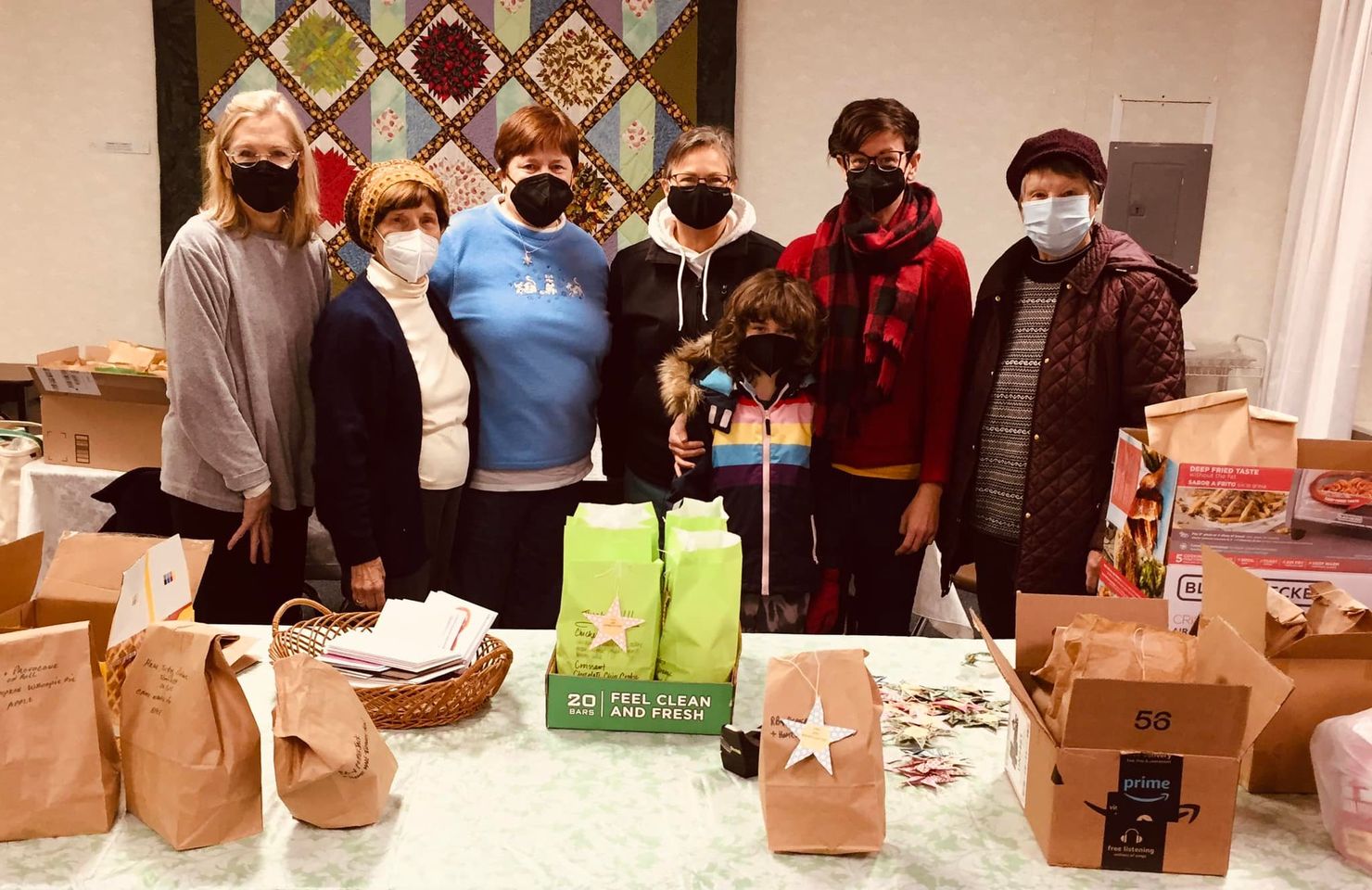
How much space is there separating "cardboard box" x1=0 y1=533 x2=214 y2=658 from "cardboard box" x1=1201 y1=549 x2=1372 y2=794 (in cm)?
131

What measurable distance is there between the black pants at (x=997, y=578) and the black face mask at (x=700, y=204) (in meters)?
0.88

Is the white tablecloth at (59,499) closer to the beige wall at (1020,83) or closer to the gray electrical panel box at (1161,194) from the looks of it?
the beige wall at (1020,83)

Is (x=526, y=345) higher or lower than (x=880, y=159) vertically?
lower

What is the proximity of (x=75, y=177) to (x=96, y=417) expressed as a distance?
1.35m

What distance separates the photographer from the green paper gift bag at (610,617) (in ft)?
4.12

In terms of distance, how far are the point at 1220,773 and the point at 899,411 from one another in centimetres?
117

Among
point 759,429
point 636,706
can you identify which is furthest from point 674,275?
point 636,706

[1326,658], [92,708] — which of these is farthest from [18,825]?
[1326,658]

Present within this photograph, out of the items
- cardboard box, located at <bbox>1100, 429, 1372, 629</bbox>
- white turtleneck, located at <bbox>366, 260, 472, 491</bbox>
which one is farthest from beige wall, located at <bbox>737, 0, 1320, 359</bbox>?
cardboard box, located at <bbox>1100, 429, 1372, 629</bbox>

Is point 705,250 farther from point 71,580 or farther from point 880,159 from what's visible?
point 71,580

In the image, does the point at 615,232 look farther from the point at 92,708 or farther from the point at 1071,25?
the point at 92,708

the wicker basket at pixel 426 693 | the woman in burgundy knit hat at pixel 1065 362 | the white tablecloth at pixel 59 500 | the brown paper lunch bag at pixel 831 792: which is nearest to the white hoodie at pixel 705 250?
the woman in burgundy knit hat at pixel 1065 362

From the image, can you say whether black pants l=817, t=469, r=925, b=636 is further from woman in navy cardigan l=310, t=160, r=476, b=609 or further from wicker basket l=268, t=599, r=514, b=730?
wicker basket l=268, t=599, r=514, b=730

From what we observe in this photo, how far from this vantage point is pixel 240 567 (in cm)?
206
